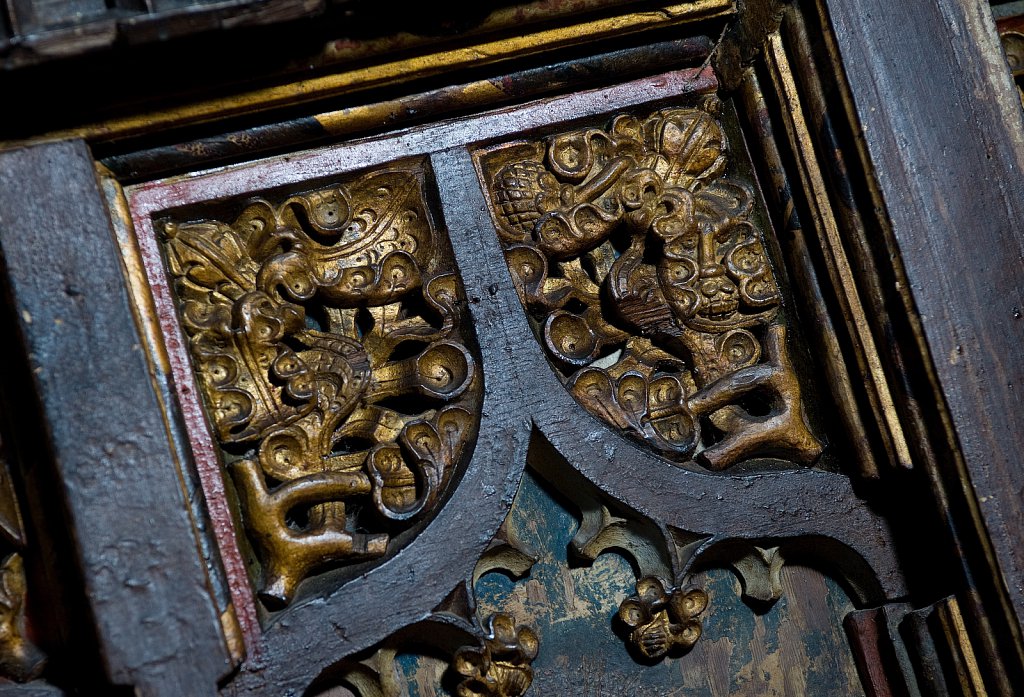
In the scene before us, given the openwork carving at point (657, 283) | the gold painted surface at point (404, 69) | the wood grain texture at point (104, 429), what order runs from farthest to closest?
the openwork carving at point (657, 283) → the gold painted surface at point (404, 69) → the wood grain texture at point (104, 429)

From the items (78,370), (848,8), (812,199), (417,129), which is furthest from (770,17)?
(78,370)

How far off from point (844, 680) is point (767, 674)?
0.32 ft

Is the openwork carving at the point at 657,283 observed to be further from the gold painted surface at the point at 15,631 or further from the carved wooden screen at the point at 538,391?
the gold painted surface at the point at 15,631

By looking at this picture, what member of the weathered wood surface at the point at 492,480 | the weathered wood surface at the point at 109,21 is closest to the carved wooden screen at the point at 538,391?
the weathered wood surface at the point at 492,480

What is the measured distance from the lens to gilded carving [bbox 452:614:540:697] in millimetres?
1124

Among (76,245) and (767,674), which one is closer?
(76,245)

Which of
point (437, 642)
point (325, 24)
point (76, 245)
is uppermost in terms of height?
point (325, 24)

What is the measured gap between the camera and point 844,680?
125 centimetres

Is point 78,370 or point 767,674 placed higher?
point 78,370

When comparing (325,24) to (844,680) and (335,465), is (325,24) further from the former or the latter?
(844,680)

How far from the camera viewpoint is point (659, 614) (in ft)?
3.92

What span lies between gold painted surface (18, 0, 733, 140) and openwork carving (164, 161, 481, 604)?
11 cm

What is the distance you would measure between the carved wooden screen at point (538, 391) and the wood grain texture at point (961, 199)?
→ 0.03 metres

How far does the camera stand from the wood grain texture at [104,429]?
39.1 inches
